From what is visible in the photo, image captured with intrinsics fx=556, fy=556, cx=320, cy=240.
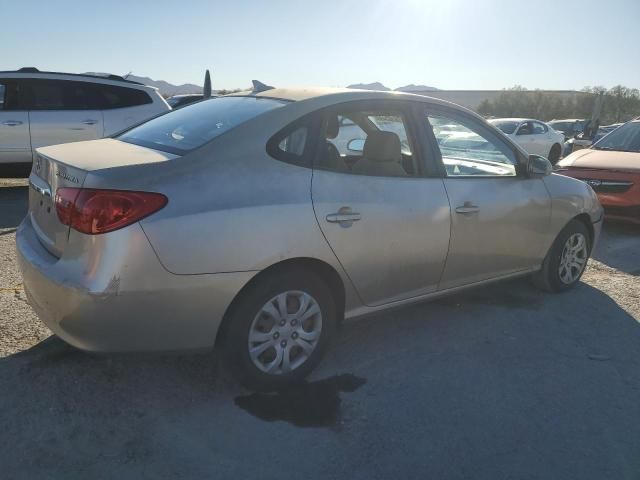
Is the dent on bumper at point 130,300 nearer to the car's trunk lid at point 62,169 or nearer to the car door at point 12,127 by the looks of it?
the car's trunk lid at point 62,169

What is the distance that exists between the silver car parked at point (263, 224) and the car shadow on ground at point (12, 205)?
3908 millimetres

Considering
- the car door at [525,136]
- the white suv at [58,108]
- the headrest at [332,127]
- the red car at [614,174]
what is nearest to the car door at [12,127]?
the white suv at [58,108]

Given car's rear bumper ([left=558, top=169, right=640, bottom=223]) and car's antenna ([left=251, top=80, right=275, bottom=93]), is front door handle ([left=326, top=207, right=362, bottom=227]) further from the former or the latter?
car's rear bumper ([left=558, top=169, right=640, bottom=223])

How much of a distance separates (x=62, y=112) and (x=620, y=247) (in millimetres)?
8025

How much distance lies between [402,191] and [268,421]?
5.15 ft

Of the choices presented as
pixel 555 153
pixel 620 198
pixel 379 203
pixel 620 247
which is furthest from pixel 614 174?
pixel 555 153

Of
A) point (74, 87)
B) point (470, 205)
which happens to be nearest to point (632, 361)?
point (470, 205)

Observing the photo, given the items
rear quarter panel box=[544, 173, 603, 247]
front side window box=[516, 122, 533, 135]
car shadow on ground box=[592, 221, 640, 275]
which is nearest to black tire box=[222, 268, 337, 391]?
rear quarter panel box=[544, 173, 603, 247]

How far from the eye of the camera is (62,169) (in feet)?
9.23

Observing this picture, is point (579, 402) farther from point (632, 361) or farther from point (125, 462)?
point (125, 462)

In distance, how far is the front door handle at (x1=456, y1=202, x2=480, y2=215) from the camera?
3742 millimetres

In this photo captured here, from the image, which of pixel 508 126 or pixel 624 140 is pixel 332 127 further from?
pixel 508 126

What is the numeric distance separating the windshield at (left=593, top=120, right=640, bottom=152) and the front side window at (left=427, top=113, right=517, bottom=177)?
495 cm

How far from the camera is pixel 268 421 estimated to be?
9.38ft
